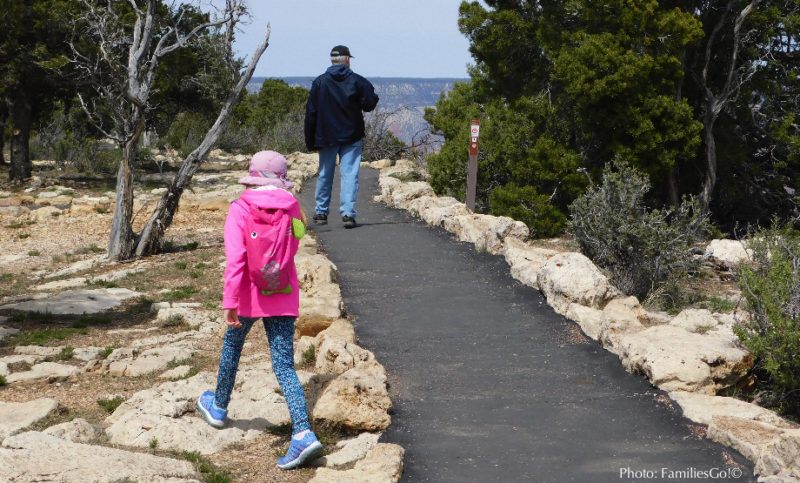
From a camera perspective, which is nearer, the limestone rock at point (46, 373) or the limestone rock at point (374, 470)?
the limestone rock at point (374, 470)

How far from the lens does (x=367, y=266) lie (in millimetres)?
10273

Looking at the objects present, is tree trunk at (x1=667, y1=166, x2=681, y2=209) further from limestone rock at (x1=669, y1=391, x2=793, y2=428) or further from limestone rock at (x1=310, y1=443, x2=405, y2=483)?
limestone rock at (x1=310, y1=443, x2=405, y2=483)

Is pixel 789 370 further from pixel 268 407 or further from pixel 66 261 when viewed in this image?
pixel 66 261

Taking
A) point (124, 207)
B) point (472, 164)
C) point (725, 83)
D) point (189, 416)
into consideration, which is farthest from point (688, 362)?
point (725, 83)

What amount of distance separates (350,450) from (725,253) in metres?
8.43

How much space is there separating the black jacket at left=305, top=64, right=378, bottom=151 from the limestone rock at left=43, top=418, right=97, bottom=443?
6287 millimetres

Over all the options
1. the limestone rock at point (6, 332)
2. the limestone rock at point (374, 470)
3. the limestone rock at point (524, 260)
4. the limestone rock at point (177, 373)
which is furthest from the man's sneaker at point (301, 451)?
the limestone rock at point (6, 332)

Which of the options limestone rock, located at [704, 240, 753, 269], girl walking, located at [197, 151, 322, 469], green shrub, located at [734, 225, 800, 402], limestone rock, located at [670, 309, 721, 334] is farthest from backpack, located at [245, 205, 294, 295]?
limestone rock, located at [704, 240, 753, 269]

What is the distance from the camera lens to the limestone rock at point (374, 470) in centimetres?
488

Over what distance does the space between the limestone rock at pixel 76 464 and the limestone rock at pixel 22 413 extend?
0.87m

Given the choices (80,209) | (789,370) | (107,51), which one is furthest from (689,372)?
(80,209)

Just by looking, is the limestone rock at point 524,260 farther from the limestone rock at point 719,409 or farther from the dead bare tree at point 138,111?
the dead bare tree at point 138,111

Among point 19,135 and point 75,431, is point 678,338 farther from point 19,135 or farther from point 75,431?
point 19,135

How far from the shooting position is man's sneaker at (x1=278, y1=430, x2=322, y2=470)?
508 centimetres
